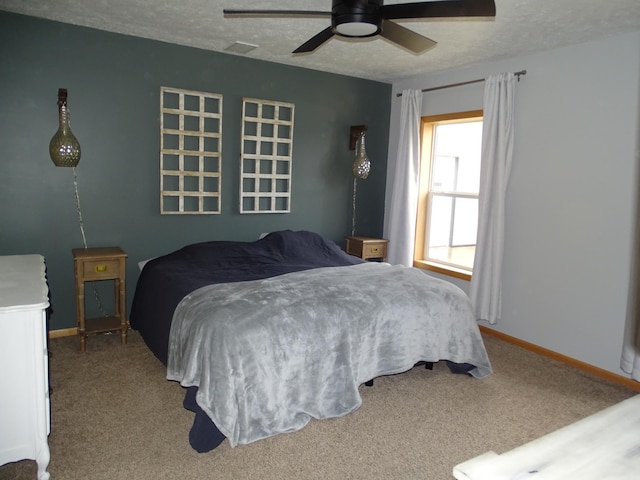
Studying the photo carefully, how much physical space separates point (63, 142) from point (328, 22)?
6.65 feet

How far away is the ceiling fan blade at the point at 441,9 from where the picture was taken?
1.95 metres

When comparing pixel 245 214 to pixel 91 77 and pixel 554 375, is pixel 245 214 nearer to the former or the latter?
pixel 91 77

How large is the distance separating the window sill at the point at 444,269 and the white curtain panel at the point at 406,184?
12 cm

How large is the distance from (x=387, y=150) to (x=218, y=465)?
3.97m

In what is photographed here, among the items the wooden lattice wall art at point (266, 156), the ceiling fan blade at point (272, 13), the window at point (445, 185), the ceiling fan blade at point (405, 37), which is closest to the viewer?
the ceiling fan blade at point (272, 13)

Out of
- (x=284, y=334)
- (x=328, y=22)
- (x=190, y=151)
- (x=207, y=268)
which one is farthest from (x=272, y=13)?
(x=190, y=151)

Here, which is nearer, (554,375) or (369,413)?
(369,413)

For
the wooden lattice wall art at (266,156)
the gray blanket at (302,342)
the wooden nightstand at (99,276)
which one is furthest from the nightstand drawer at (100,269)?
the wooden lattice wall art at (266,156)

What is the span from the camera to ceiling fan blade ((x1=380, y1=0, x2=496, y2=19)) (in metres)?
1.95

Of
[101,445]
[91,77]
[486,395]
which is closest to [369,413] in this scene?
[486,395]

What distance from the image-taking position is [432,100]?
4.76m

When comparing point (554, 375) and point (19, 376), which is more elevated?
point (19, 376)

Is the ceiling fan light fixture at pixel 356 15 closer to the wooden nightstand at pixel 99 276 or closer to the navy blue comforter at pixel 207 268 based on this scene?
the navy blue comforter at pixel 207 268

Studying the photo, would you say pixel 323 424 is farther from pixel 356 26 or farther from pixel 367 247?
pixel 367 247
